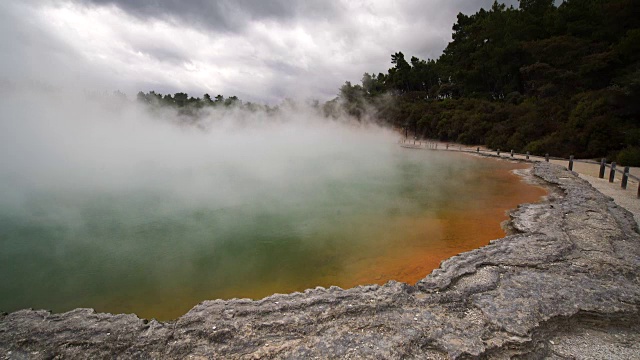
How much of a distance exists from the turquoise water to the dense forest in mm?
6180

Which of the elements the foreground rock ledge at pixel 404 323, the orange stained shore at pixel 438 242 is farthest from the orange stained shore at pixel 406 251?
the foreground rock ledge at pixel 404 323

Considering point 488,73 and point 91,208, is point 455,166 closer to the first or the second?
point 91,208

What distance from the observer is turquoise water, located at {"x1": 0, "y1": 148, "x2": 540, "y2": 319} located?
9.34 ft

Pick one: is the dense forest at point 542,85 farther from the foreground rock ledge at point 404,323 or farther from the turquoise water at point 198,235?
the foreground rock ledge at point 404,323

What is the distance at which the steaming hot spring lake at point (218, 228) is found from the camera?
2893mm

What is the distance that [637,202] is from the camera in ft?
15.4

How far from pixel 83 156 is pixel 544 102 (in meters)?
18.5

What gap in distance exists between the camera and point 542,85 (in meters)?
17.0

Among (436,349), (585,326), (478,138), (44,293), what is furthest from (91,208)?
(478,138)

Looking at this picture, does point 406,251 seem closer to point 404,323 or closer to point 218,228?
point 404,323

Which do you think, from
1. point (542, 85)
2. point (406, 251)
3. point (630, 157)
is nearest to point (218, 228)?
point (406, 251)

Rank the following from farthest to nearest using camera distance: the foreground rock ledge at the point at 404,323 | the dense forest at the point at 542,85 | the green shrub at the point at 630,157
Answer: the dense forest at the point at 542,85
the green shrub at the point at 630,157
the foreground rock ledge at the point at 404,323

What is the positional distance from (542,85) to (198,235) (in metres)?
19.2

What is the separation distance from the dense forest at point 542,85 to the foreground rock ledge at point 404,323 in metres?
8.75
